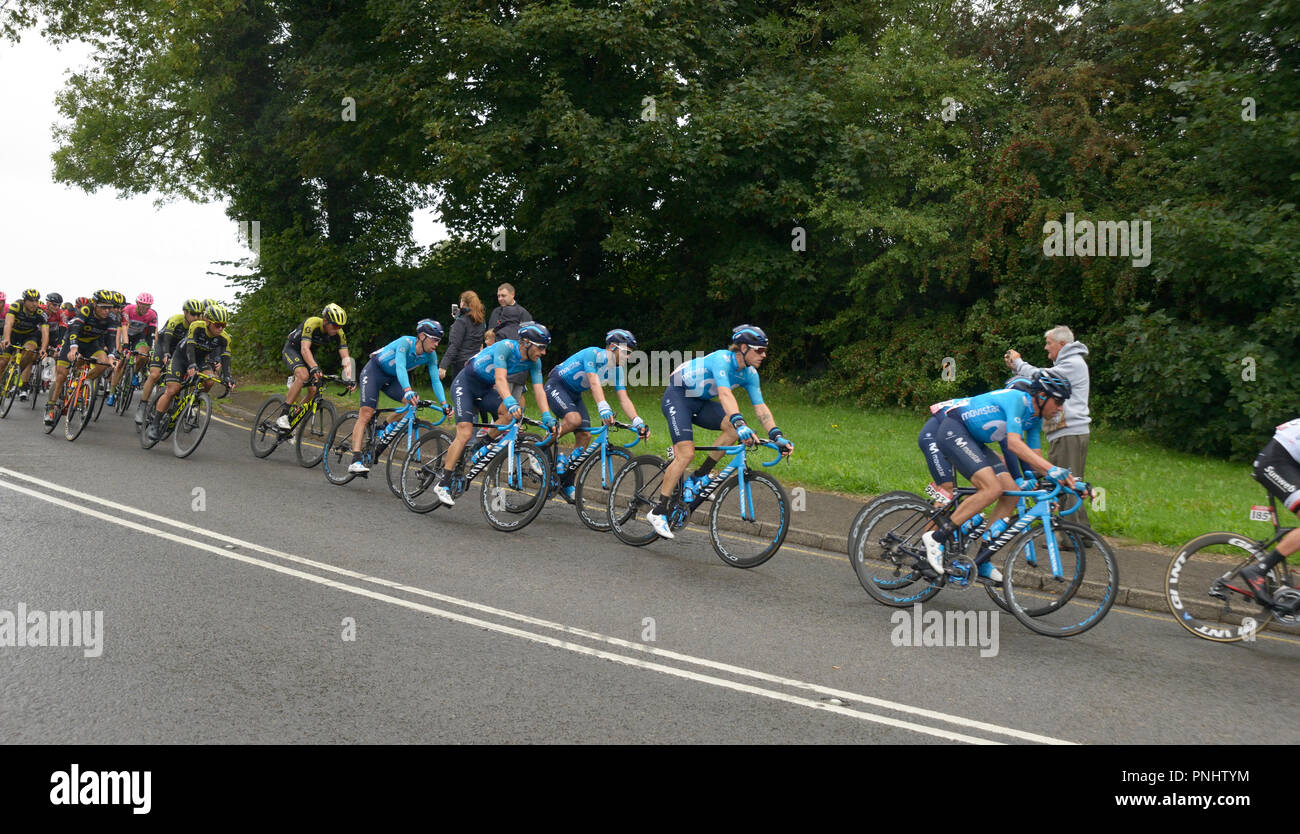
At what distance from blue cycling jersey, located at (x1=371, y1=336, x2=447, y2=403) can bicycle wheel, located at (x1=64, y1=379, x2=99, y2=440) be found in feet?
19.1

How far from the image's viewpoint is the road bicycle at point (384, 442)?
37.3ft

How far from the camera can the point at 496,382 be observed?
1031 cm

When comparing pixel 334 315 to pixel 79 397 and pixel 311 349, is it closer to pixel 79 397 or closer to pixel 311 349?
pixel 311 349

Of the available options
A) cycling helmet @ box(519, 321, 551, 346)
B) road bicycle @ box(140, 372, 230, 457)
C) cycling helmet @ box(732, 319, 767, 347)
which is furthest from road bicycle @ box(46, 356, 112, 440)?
cycling helmet @ box(732, 319, 767, 347)

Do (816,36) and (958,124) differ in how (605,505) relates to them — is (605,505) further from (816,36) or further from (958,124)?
(816,36)

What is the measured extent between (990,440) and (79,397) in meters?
13.2

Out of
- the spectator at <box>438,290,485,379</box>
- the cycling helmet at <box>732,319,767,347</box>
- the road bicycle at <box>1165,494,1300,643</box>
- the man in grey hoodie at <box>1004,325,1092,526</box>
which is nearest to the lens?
the road bicycle at <box>1165,494,1300,643</box>

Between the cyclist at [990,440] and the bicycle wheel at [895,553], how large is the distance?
17 cm

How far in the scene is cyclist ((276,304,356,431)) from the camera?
13.0 metres

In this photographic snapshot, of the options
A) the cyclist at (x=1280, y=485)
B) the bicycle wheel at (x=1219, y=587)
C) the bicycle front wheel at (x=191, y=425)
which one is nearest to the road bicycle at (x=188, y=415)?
the bicycle front wheel at (x=191, y=425)

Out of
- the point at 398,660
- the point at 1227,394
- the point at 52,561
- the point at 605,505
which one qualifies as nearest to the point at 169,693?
the point at 398,660

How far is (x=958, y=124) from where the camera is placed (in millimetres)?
21828

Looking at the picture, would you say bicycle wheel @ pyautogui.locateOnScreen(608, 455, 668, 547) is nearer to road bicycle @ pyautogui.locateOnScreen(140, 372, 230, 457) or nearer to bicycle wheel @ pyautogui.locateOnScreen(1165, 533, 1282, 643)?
bicycle wheel @ pyautogui.locateOnScreen(1165, 533, 1282, 643)
